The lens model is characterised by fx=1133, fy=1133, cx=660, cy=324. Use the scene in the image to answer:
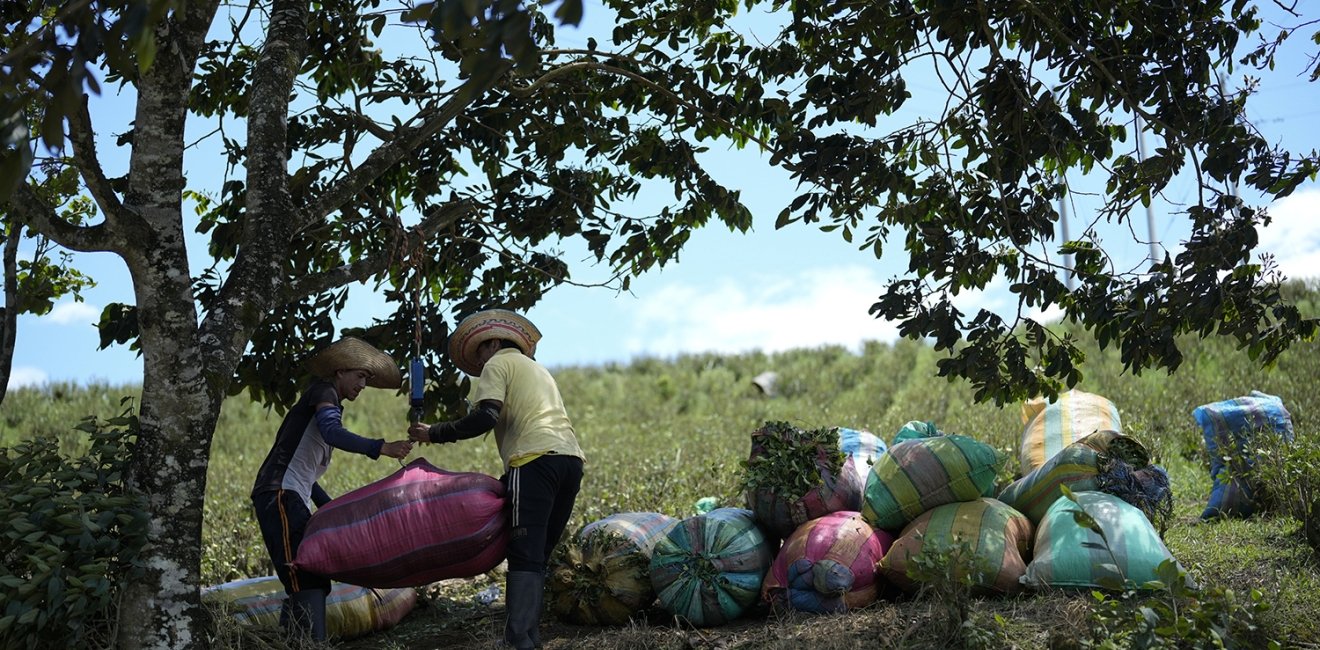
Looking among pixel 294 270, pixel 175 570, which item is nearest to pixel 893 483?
pixel 175 570

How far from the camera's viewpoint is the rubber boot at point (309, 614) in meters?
5.59

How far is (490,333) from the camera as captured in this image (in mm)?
5922

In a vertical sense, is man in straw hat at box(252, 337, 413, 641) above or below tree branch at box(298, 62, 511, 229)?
below

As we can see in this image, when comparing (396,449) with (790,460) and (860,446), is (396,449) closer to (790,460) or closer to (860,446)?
(790,460)

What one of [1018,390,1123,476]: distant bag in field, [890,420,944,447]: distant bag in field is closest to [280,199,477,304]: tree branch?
[890,420,944,447]: distant bag in field

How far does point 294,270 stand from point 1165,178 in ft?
19.0

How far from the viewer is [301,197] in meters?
7.77

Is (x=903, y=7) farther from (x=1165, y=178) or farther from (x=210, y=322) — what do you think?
(x=210, y=322)

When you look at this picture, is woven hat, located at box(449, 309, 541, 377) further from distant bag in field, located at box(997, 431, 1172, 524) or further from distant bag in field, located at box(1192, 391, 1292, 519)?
distant bag in field, located at box(1192, 391, 1292, 519)

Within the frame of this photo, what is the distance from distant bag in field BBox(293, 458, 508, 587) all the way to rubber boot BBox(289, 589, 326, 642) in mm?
199

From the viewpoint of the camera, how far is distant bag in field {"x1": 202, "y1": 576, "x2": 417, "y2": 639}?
19.5ft

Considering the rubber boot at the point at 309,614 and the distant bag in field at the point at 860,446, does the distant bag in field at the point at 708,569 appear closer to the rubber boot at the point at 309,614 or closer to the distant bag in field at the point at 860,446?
the distant bag in field at the point at 860,446

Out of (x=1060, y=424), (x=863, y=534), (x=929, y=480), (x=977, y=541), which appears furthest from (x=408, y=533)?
(x=1060, y=424)

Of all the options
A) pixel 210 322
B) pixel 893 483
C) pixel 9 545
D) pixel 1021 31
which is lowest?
pixel 893 483
